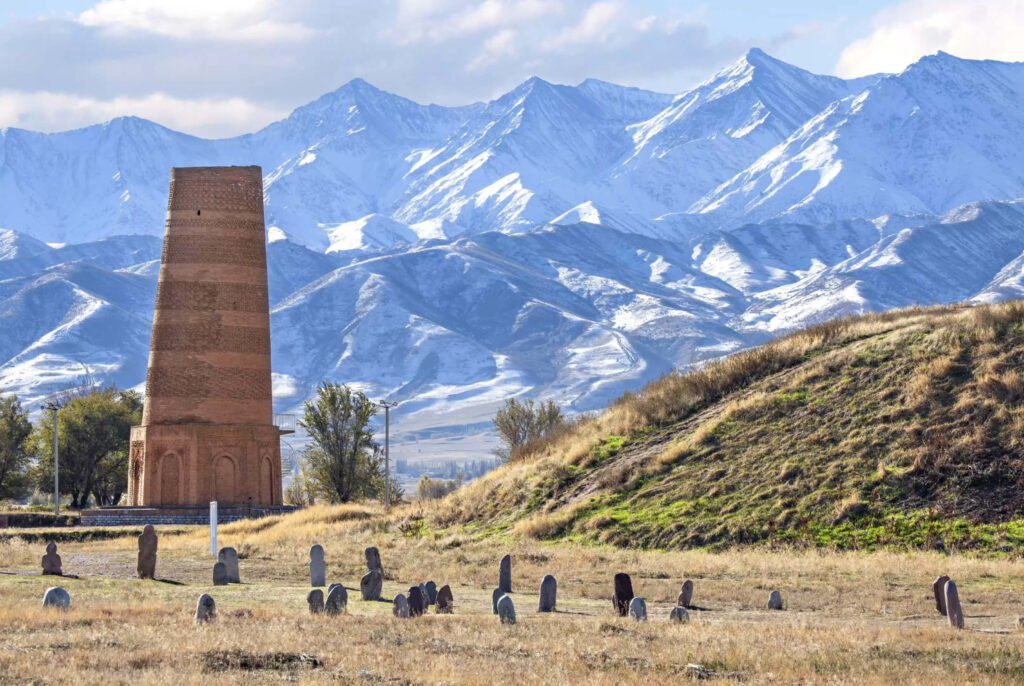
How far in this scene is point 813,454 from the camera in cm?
4634

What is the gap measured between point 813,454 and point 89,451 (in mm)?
51237

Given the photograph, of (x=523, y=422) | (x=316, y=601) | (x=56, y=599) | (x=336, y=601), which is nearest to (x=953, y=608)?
(x=336, y=601)

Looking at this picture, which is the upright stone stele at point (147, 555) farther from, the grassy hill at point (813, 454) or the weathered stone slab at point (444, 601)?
the grassy hill at point (813, 454)

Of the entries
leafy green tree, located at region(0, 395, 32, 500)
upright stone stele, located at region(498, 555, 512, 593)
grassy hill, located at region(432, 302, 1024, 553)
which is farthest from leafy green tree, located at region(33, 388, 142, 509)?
upright stone stele, located at region(498, 555, 512, 593)

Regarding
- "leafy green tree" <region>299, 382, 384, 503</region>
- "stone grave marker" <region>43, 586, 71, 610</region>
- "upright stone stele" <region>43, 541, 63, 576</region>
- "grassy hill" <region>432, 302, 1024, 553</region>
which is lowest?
"stone grave marker" <region>43, 586, 71, 610</region>

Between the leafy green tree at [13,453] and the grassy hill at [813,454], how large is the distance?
37757 millimetres

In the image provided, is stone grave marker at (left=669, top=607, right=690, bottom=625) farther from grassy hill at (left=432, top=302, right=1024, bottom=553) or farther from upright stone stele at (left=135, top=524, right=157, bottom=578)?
grassy hill at (left=432, top=302, right=1024, bottom=553)

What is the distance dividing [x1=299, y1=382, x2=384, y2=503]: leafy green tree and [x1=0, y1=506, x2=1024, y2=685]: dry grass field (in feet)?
152

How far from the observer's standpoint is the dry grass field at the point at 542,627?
19562 millimetres

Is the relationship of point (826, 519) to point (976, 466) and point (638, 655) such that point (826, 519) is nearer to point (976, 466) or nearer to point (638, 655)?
point (976, 466)

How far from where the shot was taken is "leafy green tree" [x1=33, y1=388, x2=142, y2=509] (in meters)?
85.2

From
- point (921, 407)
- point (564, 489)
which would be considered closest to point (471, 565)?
point (564, 489)

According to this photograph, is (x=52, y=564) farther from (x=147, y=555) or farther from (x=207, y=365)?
(x=207, y=365)

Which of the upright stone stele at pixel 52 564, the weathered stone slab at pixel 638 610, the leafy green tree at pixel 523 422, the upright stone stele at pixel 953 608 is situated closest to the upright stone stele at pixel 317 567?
the upright stone stele at pixel 52 564
